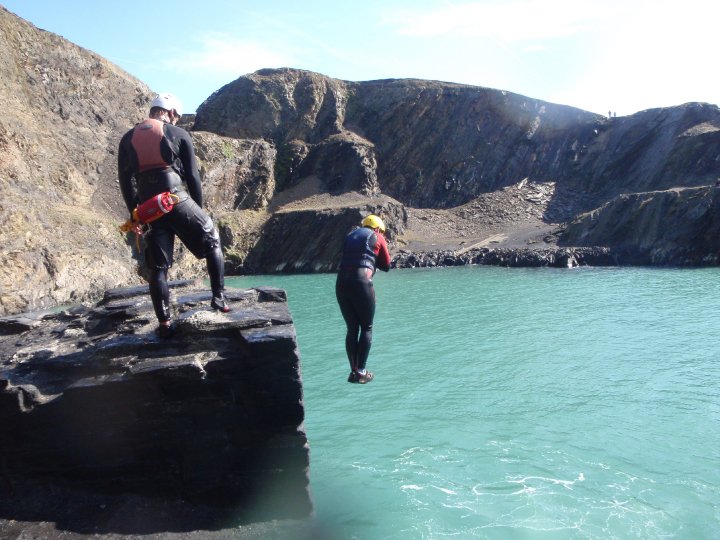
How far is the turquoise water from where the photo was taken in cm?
646

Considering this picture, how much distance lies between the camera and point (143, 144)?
6.09m

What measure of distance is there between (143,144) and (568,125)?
7336 cm

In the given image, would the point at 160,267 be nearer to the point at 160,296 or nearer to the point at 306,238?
the point at 160,296

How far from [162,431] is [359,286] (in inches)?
107

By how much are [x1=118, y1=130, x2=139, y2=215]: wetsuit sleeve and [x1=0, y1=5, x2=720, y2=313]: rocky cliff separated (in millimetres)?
28171

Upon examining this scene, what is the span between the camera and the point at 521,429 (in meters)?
9.16

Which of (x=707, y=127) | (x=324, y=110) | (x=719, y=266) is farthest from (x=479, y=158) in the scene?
(x=719, y=266)

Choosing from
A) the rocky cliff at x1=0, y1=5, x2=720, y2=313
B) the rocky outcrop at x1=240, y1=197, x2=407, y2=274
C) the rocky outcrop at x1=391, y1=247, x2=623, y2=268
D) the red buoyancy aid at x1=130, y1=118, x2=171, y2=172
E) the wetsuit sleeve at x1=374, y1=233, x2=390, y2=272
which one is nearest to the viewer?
the red buoyancy aid at x1=130, y1=118, x2=171, y2=172

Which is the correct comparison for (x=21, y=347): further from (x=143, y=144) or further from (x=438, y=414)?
(x=438, y=414)

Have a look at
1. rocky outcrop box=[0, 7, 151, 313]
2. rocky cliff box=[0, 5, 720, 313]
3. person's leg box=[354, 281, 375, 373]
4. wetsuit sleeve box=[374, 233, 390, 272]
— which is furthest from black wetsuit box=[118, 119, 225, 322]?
rocky cliff box=[0, 5, 720, 313]

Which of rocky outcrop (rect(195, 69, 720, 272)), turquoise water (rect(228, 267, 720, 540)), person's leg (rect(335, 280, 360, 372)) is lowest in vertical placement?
turquoise water (rect(228, 267, 720, 540))

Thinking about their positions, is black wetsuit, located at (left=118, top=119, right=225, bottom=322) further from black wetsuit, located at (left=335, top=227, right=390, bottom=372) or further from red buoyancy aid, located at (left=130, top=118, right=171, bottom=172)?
black wetsuit, located at (left=335, top=227, right=390, bottom=372)

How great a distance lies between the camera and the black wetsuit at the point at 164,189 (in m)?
6.09

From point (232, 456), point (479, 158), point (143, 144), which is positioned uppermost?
point (479, 158)
